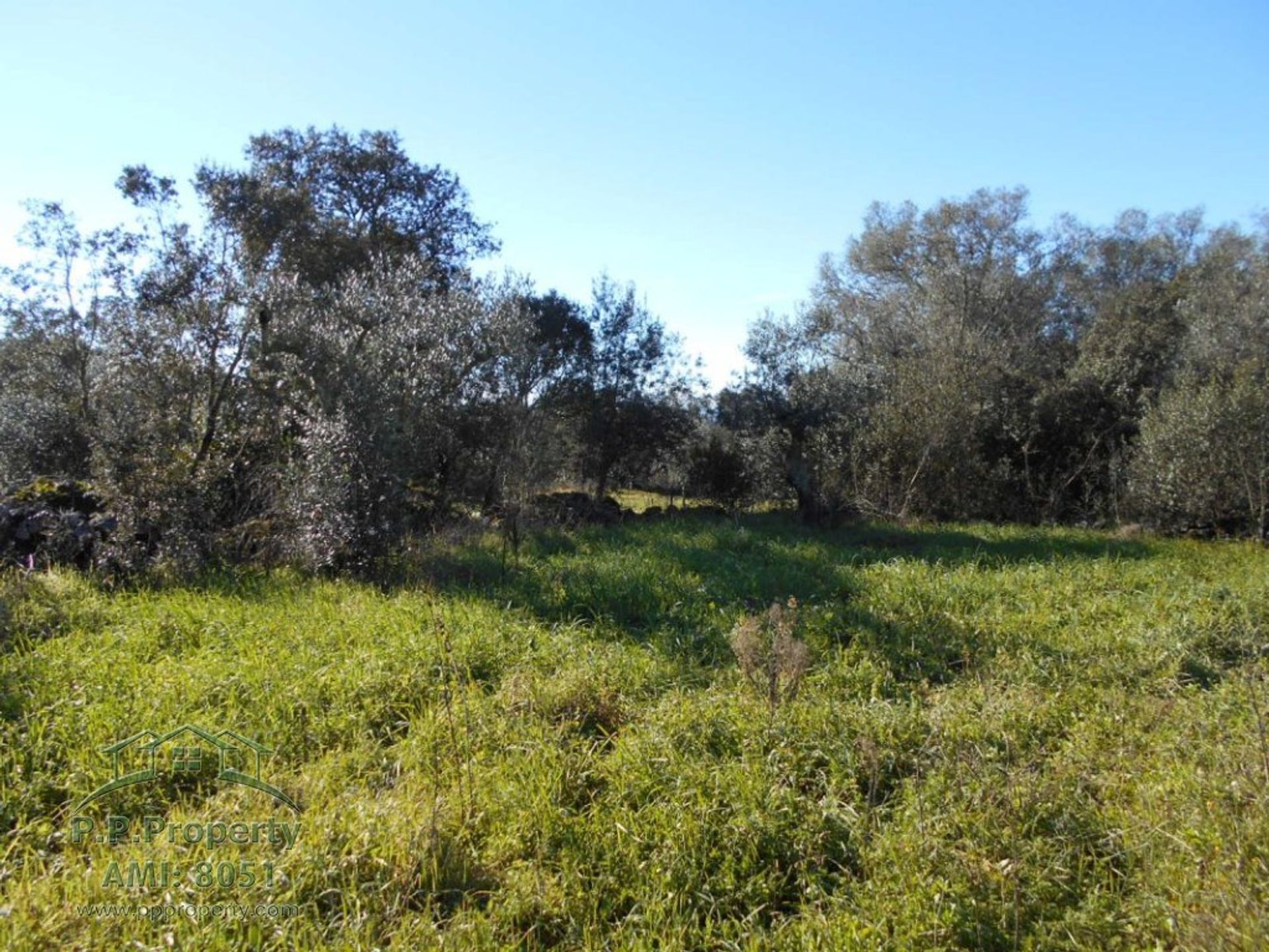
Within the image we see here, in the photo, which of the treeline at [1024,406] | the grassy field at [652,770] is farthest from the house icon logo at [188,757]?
the treeline at [1024,406]

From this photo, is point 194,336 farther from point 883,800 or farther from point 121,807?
point 883,800

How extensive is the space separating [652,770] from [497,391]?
360 inches

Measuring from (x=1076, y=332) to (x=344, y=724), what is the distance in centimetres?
2037

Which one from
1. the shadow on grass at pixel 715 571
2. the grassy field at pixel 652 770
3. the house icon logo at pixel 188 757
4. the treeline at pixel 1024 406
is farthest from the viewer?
the treeline at pixel 1024 406

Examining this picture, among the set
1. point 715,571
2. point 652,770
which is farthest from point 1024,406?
point 652,770

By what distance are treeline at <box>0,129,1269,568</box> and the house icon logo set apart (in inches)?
156

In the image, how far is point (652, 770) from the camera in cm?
349

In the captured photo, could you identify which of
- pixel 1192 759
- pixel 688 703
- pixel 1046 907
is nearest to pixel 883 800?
pixel 1046 907

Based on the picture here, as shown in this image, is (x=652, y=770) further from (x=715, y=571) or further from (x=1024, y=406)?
(x=1024, y=406)

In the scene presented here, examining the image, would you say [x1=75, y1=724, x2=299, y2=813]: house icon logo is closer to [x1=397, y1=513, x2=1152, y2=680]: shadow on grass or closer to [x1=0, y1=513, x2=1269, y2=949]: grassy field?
[x1=0, y1=513, x2=1269, y2=949]: grassy field

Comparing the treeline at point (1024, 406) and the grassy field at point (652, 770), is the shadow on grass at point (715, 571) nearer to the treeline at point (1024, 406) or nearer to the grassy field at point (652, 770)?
the grassy field at point (652, 770)

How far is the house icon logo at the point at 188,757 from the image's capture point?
132 inches

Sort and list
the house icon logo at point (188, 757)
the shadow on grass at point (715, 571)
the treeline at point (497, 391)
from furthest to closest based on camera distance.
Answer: the treeline at point (497, 391) < the shadow on grass at point (715, 571) < the house icon logo at point (188, 757)

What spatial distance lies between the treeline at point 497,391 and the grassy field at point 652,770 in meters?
1.85
